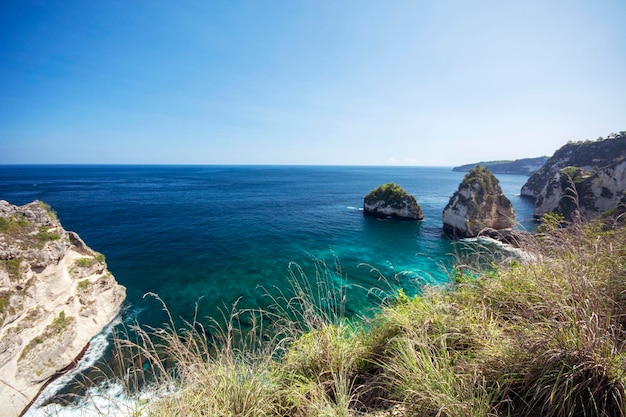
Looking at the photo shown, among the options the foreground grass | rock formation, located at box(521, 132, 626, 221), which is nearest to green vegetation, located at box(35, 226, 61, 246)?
the foreground grass

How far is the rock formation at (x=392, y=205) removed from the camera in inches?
1818

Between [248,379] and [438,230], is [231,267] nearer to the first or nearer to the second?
[248,379]

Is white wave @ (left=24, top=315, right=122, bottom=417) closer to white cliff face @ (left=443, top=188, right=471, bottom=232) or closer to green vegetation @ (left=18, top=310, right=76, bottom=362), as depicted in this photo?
green vegetation @ (left=18, top=310, right=76, bottom=362)

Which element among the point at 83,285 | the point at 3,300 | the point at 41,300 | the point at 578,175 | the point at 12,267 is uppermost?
the point at 578,175

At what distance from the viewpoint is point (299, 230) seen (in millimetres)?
38875

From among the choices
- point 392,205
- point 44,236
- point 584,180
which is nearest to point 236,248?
point 44,236

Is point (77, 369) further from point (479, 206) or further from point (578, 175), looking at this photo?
point (578, 175)

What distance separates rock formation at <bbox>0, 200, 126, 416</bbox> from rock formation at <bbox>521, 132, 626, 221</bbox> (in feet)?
80.2

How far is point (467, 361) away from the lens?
3.06 m

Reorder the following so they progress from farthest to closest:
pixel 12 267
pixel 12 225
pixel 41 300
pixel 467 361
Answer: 1. pixel 12 225
2. pixel 41 300
3. pixel 12 267
4. pixel 467 361

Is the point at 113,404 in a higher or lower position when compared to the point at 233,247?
higher

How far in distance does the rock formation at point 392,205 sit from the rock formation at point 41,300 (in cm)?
4240

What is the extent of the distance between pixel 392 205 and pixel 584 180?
28.8m

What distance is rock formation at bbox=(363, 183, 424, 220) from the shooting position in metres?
46.2
